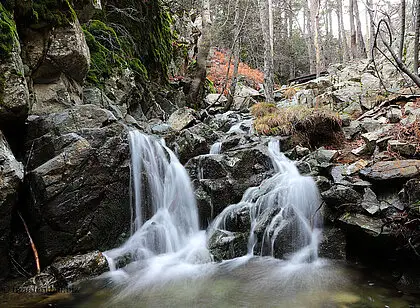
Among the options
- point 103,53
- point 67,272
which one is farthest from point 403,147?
point 103,53

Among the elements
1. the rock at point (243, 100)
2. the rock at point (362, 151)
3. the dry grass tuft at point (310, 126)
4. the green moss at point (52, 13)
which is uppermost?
the green moss at point (52, 13)

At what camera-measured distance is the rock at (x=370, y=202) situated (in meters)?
4.77

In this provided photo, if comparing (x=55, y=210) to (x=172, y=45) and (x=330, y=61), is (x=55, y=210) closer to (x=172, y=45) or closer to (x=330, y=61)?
(x=172, y=45)

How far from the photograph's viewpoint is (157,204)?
6.46 m

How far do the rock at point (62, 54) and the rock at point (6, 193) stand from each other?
235 cm

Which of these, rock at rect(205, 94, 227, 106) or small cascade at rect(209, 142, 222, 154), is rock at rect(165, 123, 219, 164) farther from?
rock at rect(205, 94, 227, 106)

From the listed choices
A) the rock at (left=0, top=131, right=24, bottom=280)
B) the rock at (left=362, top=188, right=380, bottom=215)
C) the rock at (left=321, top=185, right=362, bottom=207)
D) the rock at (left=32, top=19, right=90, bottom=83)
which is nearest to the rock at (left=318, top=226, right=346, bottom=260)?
the rock at (left=321, top=185, right=362, bottom=207)

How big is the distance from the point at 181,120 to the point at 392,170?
6.40 meters

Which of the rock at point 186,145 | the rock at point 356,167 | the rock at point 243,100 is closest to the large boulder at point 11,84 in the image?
the rock at point 186,145

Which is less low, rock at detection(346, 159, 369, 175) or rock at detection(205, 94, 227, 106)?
rock at detection(205, 94, 227, 106)

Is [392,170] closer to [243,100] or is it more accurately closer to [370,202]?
[370,202]

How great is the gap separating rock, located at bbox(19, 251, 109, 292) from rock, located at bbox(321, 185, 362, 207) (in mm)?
3868

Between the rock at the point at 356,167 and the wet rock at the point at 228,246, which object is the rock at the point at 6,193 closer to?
the wet rock at the point at 228,246

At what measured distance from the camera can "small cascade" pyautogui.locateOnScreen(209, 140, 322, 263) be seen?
5.38 metres
